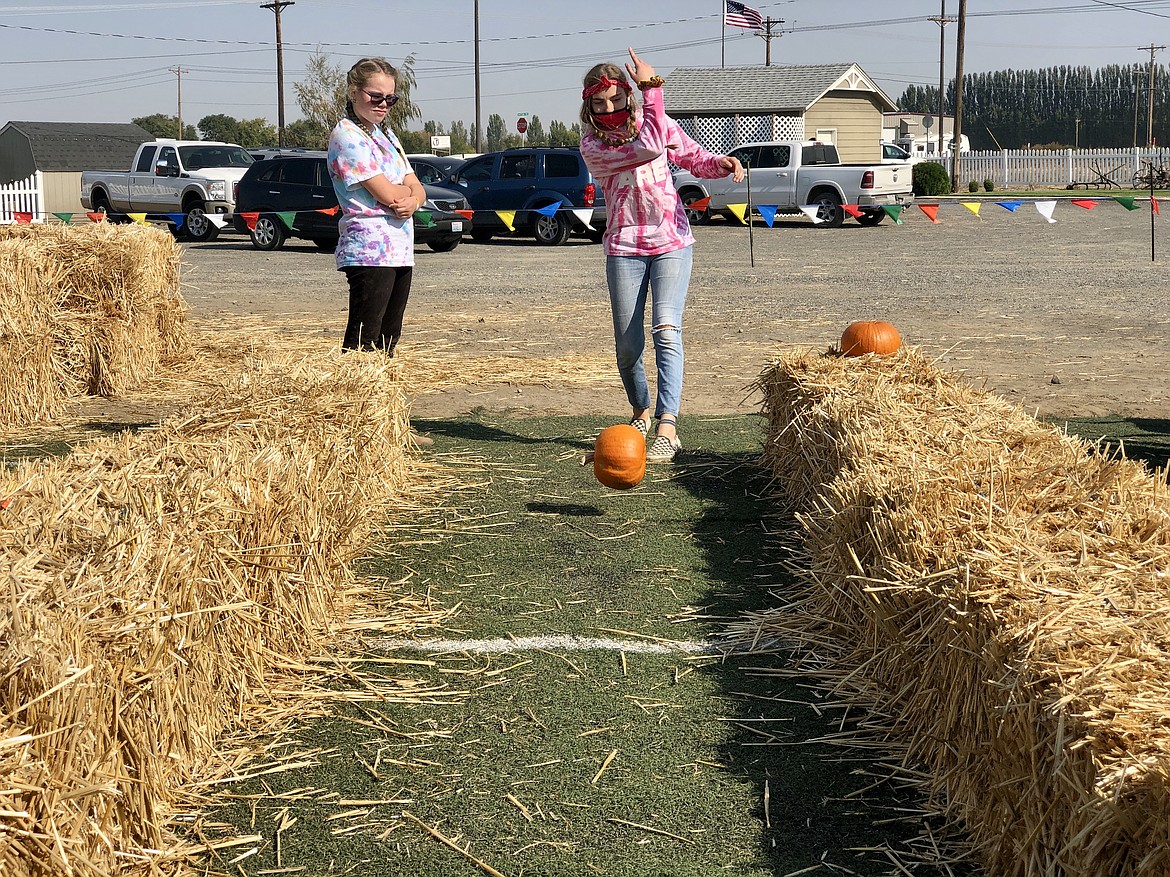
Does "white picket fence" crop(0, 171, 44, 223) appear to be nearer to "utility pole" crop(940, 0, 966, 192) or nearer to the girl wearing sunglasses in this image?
the girl wearing sunglasses

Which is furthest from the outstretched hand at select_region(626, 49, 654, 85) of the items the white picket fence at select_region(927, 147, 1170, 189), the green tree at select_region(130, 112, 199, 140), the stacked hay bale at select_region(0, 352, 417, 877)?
the green tree at select_region(130, 112, 199, 140)

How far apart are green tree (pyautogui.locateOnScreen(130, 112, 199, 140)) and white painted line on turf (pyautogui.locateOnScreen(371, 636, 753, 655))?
382 ft

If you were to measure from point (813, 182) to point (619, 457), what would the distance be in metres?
23.9

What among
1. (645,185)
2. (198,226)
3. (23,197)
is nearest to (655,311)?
(645,185)

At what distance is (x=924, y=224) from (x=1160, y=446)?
24603 millimetres

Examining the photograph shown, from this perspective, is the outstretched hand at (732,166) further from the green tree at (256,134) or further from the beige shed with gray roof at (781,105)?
the green tree at (256,134)

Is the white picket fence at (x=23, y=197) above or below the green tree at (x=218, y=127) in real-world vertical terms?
below

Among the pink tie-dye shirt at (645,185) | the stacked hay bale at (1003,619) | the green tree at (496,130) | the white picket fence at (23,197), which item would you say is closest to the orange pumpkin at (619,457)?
the stacked hay bale at (1003,619)

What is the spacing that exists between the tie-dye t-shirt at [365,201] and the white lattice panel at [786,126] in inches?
1670

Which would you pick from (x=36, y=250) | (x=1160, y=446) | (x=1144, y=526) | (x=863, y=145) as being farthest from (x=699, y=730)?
(x=863, y=145)

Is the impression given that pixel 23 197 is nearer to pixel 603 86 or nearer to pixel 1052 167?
pixel 603 86

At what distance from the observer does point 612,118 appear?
19.6 ft

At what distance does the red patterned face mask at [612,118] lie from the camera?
597 cm

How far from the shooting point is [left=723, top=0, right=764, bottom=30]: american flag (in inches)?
1800
